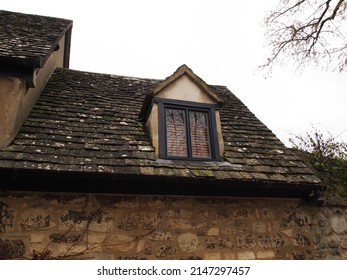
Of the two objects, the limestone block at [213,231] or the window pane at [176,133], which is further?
the window pane at [176,133]

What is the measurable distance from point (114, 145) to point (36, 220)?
164cm

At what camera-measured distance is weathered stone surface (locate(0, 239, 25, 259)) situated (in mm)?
3705

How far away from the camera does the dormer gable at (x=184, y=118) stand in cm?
509

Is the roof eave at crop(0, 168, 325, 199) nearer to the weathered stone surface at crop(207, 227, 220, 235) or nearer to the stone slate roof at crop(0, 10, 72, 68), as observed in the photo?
the weathered stone surface at crop(207, 227, 220, 235)

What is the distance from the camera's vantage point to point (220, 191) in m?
4.77

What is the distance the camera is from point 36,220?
3.96 metres

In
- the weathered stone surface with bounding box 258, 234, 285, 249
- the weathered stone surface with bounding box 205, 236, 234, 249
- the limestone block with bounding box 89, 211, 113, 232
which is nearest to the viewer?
the limestone block with bounding box 89, 211, 113, 232

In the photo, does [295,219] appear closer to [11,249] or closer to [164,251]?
[164,251]

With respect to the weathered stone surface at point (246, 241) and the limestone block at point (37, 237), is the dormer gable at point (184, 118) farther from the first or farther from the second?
the limestone block at point (37, 237)

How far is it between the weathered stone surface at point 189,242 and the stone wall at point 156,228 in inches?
0.6

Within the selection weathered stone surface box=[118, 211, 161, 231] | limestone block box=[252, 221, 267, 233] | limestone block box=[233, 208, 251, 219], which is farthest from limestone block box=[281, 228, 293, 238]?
weathered stone surface box=[118, 211, 161, 231]

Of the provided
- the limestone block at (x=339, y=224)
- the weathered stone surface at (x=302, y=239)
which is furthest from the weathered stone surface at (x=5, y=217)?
the limestone block at (x=339, y=224)

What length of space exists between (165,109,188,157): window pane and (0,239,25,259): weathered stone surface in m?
2.59
